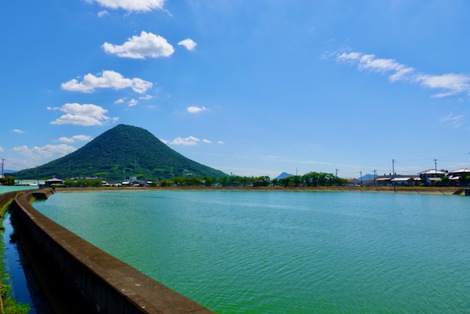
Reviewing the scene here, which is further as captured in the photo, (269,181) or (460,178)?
(269,181)

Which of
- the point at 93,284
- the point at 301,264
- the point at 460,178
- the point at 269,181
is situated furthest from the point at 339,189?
the point at 93,284

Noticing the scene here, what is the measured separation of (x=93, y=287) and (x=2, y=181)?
461 ft

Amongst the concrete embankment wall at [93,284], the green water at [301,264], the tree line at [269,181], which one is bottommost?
the green water at [301,264]

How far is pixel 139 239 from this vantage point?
20797 millimetres

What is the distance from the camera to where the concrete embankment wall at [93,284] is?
594 cm

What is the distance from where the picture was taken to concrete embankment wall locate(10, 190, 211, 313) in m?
5.94

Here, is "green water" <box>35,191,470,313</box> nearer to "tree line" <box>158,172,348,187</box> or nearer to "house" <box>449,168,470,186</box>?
"house" <box>449,168,470,186</box>

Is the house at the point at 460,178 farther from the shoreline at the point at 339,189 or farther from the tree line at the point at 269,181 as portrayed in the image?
the tree line at the point at 269,181

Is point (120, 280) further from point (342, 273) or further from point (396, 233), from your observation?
point (396, 233)

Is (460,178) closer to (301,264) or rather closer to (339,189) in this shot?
(339,189)

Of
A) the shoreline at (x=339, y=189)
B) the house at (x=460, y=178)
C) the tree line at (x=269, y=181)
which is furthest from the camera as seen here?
the tree line at (x=269, y=181)

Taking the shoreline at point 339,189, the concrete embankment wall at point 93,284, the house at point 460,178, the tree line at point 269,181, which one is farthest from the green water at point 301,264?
the tree line at point 269,181

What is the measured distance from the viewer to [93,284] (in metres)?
7.60

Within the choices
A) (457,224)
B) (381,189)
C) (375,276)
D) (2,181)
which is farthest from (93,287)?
(2,181)
